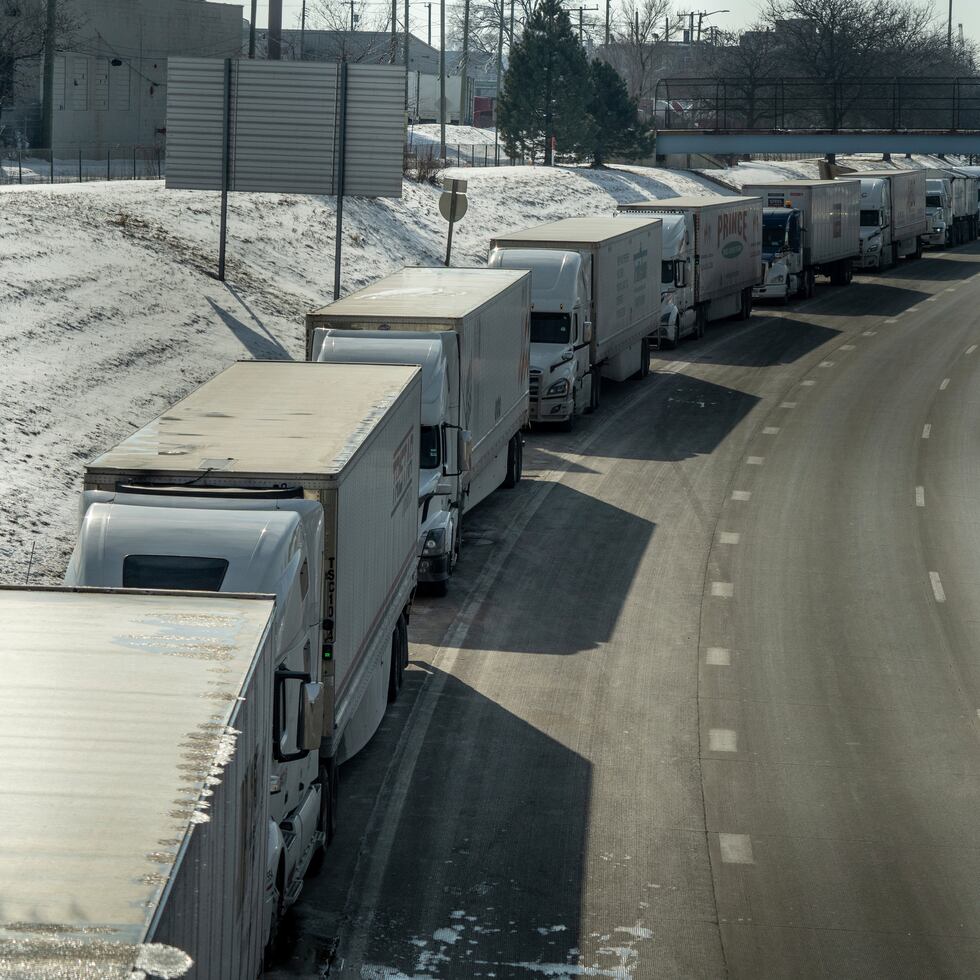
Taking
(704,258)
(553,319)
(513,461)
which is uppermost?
(704,258)

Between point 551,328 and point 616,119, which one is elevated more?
point 616,119

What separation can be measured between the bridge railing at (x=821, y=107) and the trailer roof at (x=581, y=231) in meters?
43.1

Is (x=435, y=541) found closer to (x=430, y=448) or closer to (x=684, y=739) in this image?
(x=430, y=448)

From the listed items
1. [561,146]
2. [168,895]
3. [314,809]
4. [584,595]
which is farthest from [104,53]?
[168,895]

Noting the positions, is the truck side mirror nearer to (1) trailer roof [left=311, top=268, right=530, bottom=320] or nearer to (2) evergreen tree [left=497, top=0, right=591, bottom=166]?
(1) trailer roof [left=311, top=268, right=530, bottom=320]

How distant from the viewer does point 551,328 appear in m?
28.2

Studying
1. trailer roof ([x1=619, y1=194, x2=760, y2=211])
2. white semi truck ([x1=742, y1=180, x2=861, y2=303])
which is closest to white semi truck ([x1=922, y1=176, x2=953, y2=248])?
white semi truck ([x1=742, y1=180, x2=861, y2=303])

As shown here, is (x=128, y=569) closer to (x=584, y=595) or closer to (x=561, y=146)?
(x=584, y=595)

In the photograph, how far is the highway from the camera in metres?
11.1

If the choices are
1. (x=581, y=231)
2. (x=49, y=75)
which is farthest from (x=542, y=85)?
(x=581, y=231)

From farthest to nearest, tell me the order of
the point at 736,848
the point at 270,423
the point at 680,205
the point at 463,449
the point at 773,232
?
Answer: the point at 773,232 → the point at 680,205 → the point at 463,449 → the point at 270,423 → the point at 736,848

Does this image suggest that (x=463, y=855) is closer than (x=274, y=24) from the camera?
Yes

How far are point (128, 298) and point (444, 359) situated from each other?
46.9ft

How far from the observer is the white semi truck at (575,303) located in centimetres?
2806
